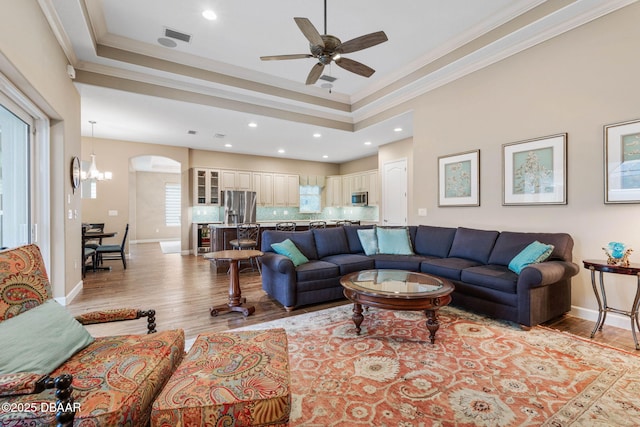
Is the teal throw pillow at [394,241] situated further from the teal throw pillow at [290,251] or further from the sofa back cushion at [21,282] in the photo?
the sofa back cushion at [21,282]

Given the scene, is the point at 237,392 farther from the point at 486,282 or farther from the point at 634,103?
the point at 634,103

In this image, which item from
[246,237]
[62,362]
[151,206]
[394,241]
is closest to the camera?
[62,362]

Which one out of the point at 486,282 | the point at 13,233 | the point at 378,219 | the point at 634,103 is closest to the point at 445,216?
the point at 486,282

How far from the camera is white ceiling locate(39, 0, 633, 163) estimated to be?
127 inches

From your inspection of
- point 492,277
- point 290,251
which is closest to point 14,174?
point 290,251

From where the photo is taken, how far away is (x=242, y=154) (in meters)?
9.07

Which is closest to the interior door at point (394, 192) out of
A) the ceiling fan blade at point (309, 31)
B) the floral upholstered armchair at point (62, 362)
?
the ceiling fan blade at point (309, 31)

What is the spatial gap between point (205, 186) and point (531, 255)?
7.76m

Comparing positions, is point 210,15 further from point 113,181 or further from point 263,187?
point 263,187

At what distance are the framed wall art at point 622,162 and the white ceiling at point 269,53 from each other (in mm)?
1241

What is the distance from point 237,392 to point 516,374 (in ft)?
6.66

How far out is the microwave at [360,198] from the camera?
8617mm

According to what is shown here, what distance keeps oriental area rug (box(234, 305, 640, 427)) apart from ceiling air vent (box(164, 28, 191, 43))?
368cm

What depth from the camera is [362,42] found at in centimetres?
262
